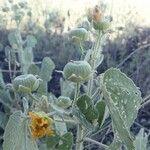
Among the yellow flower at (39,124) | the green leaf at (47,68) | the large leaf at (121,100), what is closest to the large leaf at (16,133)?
the yellow flower at (39,124)

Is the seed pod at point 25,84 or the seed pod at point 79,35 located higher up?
the seed pod at point 79,35

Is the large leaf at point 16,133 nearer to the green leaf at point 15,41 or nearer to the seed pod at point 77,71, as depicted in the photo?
the seed pod at point 77,71

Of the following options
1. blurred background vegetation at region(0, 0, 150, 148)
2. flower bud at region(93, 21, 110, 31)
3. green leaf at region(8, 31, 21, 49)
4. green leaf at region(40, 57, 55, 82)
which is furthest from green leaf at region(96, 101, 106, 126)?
blurred background vegetation at region(0, 0, 150, 148)

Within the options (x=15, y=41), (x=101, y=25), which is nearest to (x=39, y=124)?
(x=101, y=25)

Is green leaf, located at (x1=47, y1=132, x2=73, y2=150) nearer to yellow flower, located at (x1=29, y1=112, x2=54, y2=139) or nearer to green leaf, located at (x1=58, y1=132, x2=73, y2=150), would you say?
green leaf, located at (x1=58, y1=132, x2=73, y2=150)

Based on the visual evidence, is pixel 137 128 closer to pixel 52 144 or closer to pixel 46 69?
pixel 46 69

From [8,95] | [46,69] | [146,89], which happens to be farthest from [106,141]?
[46,69]
